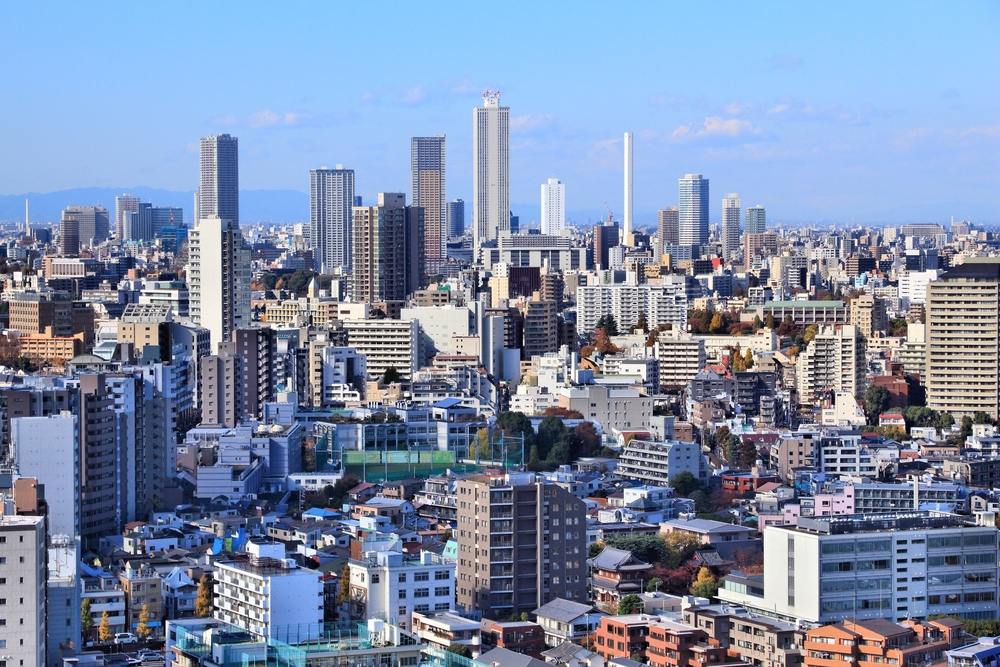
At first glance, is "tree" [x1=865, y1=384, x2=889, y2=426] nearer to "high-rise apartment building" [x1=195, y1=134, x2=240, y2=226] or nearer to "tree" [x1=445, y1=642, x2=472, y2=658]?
"tree" [x1=445, y1=642, x2=472, y2=658]

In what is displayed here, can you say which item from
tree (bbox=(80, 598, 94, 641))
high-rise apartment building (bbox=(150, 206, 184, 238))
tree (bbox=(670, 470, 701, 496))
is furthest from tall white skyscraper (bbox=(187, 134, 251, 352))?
high-rise apartment building (bbox=(150, 206, 184, 238))

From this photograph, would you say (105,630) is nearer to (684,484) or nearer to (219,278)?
(684,484)

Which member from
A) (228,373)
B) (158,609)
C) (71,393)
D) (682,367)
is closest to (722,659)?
(158,609)

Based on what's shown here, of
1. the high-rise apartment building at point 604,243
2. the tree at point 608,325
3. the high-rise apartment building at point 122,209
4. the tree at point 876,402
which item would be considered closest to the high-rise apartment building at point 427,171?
the high-rise apartment building at point 604,243

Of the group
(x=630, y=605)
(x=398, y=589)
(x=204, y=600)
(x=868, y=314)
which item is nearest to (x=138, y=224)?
(x=868, y=314)

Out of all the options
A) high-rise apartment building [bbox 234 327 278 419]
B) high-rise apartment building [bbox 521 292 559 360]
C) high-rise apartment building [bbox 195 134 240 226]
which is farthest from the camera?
high-rise apartment building [bbox 195 134 240 226]

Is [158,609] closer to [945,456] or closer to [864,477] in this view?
[864,477]

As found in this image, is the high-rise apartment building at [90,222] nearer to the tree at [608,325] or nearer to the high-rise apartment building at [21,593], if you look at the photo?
the tree at [608,325]
